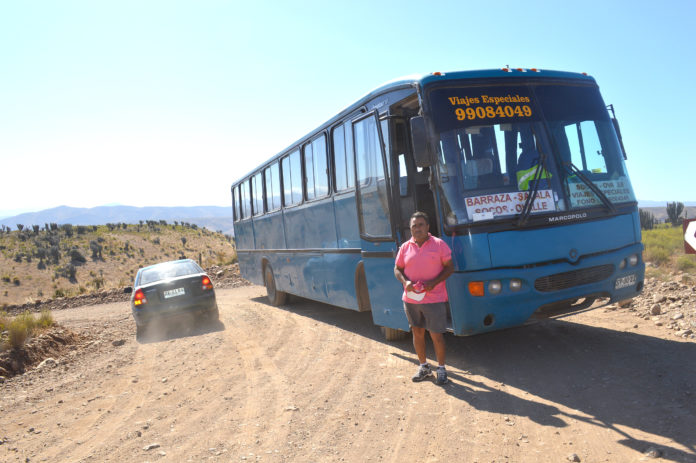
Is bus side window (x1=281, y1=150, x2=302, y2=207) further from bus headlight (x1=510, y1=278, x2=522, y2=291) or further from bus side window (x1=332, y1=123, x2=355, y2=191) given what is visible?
bus headlight (x1=510, y1=278, x2=522, y2=291)

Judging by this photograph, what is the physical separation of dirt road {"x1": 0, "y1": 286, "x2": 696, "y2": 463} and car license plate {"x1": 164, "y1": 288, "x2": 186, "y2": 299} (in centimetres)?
282

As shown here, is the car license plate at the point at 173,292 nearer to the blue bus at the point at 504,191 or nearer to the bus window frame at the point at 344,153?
the bus window frame at the point at 344,153

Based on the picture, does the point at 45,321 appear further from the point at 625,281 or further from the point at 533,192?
the point at 625,281

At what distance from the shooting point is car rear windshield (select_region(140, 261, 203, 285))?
41.1 feet

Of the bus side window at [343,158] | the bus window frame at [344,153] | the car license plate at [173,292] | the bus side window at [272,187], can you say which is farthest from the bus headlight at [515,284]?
the car license plate at [173,292]

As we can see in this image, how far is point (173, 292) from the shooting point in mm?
12164

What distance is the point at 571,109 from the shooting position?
21.7 ft

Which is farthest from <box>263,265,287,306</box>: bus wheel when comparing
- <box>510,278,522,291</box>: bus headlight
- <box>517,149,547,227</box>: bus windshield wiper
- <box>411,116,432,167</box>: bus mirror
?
<box>517,149,547,227</box>: bus windshield wiper

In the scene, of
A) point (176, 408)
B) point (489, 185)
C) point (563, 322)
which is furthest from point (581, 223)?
point (176, 408)

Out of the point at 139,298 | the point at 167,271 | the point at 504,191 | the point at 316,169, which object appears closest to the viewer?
the point at 504,191

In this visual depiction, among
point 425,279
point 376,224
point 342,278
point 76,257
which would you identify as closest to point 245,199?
point 342,278

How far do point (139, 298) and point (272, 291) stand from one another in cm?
340

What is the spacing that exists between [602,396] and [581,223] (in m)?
1.91

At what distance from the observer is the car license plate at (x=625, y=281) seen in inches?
252
